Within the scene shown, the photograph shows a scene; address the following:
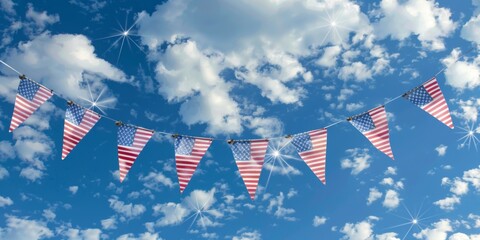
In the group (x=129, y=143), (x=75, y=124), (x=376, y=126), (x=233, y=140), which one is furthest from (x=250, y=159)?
(x=75, y=124)

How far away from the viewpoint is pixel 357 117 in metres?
16.8

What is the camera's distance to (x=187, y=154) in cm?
1659

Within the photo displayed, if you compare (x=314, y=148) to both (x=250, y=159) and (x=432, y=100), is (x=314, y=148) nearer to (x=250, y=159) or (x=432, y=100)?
(x=250, y=159)

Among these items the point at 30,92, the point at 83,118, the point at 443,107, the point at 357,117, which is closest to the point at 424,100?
the point at 443,107

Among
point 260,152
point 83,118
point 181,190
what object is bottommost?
point 181,190

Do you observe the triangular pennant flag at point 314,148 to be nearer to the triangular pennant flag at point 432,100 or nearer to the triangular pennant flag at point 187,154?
the triangular pennant flag at point 187,154

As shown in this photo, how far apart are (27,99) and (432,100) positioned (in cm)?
1422

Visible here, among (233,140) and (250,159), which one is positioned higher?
(233,140)

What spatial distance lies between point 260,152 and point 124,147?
491 cm

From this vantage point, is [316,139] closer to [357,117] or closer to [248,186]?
[357,117]

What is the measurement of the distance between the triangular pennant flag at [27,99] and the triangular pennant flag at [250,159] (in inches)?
272

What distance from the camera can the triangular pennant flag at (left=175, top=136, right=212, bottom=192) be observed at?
16219mm

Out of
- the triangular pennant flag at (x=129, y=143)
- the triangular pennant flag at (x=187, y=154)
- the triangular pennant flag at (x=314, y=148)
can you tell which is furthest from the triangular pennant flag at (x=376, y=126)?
the triangular pennant flag at (x=129, y=143)

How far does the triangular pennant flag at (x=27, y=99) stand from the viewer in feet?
51.0
